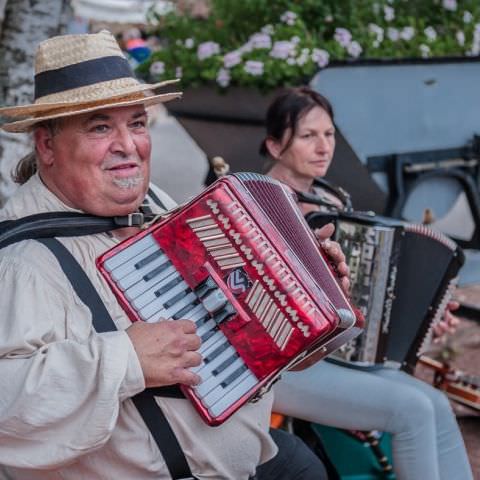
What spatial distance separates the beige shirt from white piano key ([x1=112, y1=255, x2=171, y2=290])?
11cm

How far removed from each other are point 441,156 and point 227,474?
3.48 m

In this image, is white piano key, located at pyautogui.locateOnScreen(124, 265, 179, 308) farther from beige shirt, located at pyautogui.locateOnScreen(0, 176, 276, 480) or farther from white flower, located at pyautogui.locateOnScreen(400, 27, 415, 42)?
white flower, located at pyautogui.locateOnScreen(400, 27, 415, 42)

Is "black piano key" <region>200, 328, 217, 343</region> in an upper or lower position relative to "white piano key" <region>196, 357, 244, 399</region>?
upper

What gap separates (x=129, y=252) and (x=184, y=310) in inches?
6.9

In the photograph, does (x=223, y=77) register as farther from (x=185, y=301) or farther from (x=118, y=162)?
(x=185, y=301)

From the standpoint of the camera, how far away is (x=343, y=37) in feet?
16.2

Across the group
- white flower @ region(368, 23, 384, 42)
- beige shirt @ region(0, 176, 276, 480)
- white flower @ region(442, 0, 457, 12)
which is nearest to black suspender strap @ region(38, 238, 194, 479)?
beige shirt @ region(0, 176, 276, 480)

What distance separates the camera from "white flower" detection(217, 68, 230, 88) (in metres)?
4.87

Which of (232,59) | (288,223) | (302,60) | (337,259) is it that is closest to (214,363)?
(288,223)

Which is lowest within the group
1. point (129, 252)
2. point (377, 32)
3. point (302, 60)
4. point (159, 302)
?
point (159, 302)

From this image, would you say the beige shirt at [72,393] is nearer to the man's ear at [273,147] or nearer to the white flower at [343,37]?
the man's ear at [273,147]

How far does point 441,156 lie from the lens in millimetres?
5270

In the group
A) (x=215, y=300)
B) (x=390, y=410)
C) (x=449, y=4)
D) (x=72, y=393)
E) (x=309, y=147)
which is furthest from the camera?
(x=449, y=4)

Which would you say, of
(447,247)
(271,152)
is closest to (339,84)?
(271,152)
